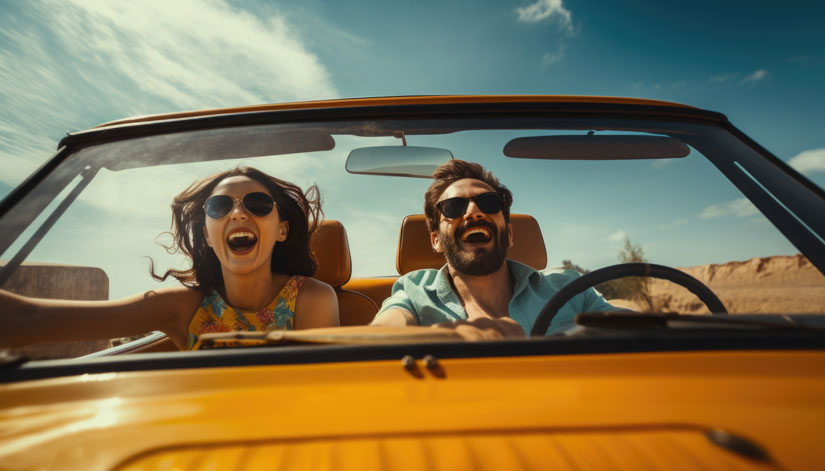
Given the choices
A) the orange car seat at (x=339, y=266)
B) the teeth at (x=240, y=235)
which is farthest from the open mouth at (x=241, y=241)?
the orange car seat at (x=339, y=266)

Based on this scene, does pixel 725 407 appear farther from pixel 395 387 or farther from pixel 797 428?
pixel 395 387

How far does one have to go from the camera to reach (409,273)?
2.28 m

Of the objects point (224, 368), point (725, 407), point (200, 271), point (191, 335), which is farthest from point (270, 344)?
point (200, 271)

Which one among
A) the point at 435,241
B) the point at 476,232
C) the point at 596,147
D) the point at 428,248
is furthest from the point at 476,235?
the point at 596,147

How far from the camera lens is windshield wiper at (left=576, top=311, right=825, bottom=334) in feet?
2.77

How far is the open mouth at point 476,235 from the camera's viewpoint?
1938 millimetres

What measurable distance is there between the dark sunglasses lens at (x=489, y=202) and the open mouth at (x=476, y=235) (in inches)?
3.7

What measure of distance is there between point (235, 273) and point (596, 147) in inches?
62.5

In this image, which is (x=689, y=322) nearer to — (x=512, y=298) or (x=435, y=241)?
(x=512, y=298)

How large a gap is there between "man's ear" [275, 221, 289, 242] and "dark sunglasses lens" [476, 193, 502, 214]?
920mm

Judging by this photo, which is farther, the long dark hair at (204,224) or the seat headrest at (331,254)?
the seat headrest at (331,254)

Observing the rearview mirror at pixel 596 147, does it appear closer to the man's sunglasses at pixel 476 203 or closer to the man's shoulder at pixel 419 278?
the man's sunglasses at pixel 476 203

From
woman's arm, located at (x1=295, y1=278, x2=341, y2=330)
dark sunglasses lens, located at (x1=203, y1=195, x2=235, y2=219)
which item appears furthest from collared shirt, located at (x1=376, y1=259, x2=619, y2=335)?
dark sunglasses lens, located at (x1=203, y1=195, x2=235, y2=219)

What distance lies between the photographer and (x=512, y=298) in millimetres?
2029
